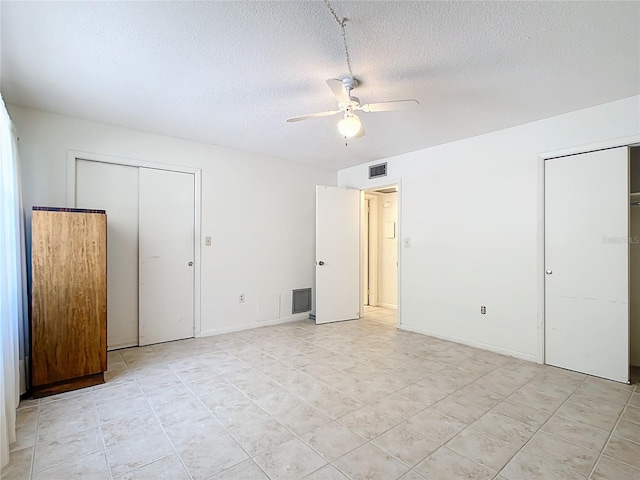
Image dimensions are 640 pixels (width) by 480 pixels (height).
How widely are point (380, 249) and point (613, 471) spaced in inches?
194

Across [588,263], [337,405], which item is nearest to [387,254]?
[588,263]

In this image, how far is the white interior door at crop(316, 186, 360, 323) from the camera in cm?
498

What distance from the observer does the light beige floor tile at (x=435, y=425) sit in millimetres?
2041

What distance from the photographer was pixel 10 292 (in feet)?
7.42

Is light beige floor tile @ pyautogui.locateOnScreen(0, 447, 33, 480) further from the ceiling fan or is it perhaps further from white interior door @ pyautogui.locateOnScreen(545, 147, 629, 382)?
white interior door @ pyautogui.locateOnScreen(545, 147, 629, 382)

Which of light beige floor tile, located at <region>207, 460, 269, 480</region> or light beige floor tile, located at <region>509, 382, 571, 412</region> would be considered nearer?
light beige floor tile, located at <region>207, 460, 269, 480</region>

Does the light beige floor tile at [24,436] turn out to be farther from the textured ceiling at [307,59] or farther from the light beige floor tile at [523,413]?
the light beige floor tile at [523,413]

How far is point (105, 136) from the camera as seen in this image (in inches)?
139

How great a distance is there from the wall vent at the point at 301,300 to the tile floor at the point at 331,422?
1.66 meters

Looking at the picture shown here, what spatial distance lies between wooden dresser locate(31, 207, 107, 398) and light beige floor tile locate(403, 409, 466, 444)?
263 centimetres

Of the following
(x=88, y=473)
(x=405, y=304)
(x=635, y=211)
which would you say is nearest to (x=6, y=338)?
(x=88, y=473)

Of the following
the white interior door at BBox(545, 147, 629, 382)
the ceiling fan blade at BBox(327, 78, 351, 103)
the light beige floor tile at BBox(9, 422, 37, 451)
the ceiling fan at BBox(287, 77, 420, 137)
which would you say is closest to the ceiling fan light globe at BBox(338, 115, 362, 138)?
the ceiling fan at BBox(287, 77, 420, 137)

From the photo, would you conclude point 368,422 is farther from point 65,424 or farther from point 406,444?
point 65,424

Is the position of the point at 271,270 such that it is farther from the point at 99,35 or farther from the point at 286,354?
the point at 99,35
